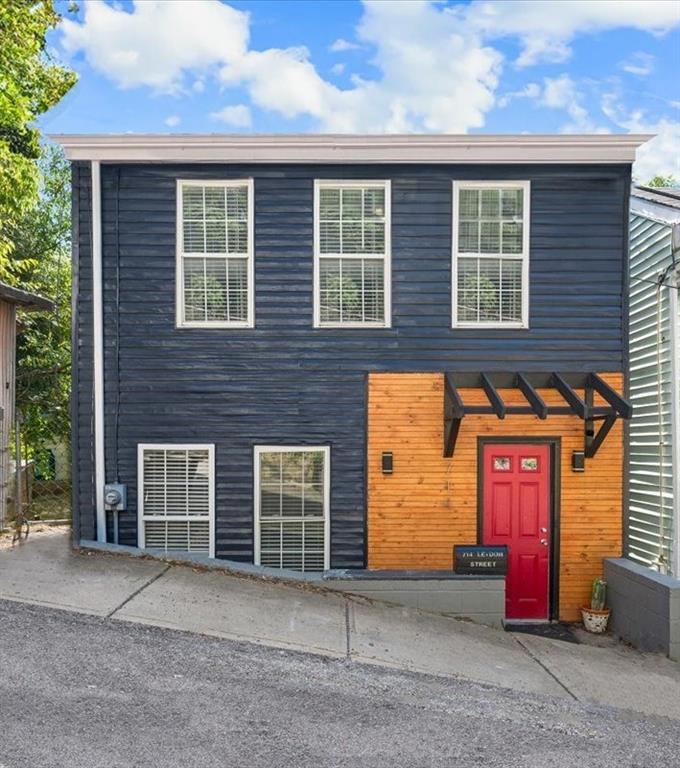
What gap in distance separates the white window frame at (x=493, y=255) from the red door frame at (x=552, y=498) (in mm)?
1475

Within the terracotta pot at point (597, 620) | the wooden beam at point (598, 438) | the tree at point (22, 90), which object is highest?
the tree at point (22, 90)

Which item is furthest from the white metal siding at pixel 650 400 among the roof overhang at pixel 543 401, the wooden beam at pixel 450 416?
the wooden beam at pixel 450 416

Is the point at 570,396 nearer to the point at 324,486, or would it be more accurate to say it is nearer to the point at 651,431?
the point at 651,431

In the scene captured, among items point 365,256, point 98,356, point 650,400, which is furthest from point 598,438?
point 98,356

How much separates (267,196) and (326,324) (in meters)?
1.81

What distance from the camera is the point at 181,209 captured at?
29.9 ft

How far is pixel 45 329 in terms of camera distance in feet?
61.3

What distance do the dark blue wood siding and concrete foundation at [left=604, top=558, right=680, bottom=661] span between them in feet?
8.65

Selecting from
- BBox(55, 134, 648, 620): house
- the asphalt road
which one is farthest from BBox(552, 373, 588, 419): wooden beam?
the asphalt road

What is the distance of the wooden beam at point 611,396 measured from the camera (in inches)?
326

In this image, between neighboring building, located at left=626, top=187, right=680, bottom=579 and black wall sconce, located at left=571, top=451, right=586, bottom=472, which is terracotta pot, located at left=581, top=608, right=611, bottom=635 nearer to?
neighboring building, located at left=626, top=187, right=680, bottom=579

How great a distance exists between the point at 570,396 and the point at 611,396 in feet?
1.61

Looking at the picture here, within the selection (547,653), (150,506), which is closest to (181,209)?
(150,506)

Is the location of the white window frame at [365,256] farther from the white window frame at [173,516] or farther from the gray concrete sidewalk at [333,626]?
the gray concrete sidewalk at [333,626]
